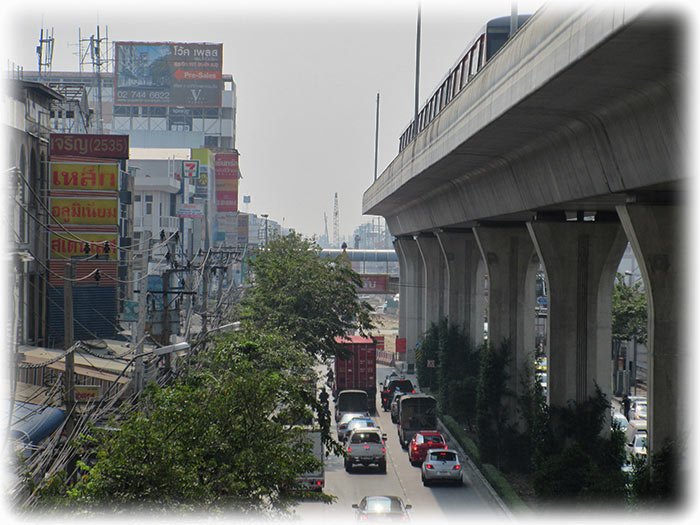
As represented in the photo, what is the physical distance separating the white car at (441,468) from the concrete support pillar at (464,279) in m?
16.5

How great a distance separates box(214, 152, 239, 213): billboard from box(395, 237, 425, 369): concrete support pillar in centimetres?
3333

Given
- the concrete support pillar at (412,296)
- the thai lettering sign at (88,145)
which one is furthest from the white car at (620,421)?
the thai lettering sign at (88,145)

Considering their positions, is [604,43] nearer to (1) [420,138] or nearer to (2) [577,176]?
(2) [577,176]

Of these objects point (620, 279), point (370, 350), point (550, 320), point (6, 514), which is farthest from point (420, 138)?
point (620, 279)

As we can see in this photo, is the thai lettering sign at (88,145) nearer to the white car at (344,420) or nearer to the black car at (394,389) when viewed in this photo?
the white car at (344,420)

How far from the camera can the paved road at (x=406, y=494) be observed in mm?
23194

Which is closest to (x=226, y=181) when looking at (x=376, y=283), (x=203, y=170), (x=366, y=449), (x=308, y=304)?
(x=203, y=170)

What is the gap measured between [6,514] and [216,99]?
101m

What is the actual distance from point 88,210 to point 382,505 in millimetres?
22119

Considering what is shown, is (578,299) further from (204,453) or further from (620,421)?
(204,453)

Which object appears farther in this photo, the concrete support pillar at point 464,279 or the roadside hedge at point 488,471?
the concrete support pillar at point 464,279

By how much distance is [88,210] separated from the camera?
37094mm

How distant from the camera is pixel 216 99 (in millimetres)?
109312

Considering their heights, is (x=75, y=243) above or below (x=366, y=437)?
above
